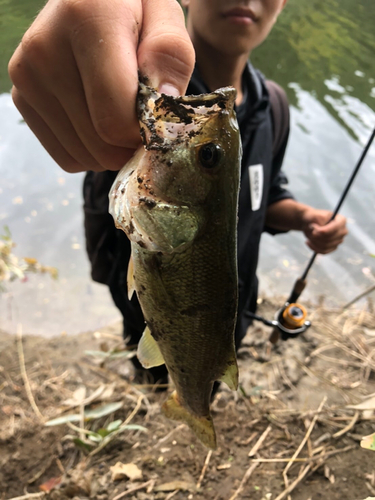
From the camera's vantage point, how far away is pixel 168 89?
0.83 metres

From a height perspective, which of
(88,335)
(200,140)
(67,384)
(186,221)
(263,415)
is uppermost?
(200,140)

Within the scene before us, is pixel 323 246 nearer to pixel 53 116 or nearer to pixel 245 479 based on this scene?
pixel 245 479

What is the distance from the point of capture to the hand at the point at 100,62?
754mm

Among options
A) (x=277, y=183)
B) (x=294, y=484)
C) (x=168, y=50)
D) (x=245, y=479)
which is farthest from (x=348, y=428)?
(x=168, y=50)

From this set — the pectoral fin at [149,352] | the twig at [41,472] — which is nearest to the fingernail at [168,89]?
the pectoral fin at [149,352]

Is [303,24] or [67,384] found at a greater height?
[303,24]

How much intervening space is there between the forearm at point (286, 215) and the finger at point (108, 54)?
1840 mm

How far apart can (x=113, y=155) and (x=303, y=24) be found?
42.5 ft

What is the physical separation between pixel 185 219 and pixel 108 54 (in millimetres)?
423

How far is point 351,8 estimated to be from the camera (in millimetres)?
11680

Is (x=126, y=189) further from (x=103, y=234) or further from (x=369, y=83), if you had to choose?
(x=369, y=83)

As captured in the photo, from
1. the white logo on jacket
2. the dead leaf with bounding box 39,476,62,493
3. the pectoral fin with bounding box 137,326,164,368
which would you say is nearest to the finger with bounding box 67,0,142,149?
the pectoral fin with bounding box 137,326,164,368

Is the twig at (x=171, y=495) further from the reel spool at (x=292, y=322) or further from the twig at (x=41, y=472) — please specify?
the reel spool at (x=292, y=322)

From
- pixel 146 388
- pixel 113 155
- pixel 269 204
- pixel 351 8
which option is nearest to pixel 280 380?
pixel 146 388
